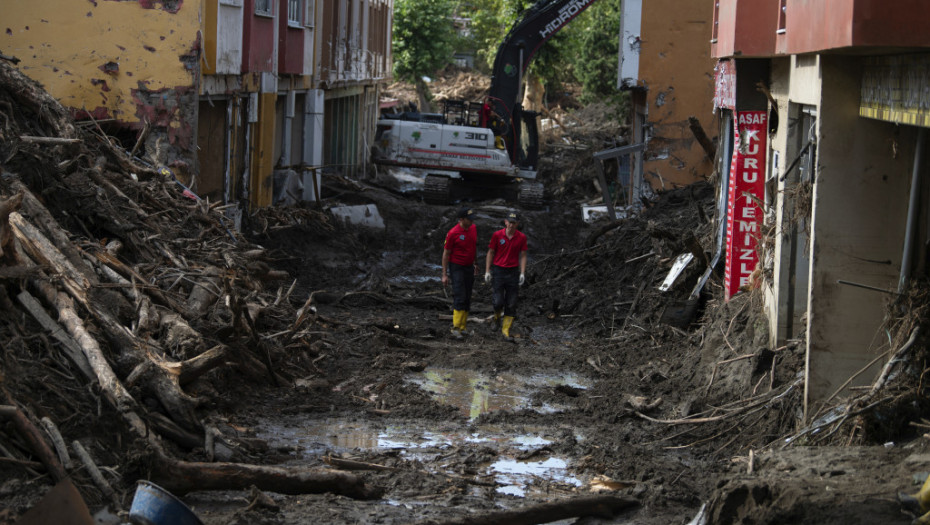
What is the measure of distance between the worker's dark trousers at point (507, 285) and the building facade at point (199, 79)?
436 centimetres

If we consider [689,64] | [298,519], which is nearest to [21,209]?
[298,519]

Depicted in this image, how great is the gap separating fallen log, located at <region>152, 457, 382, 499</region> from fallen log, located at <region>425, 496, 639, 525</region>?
946 millimetres

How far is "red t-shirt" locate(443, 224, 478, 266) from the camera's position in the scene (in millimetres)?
13148

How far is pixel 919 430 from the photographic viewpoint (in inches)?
262

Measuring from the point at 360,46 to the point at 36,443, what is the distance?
26.2m

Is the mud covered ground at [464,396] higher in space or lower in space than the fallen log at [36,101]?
lower

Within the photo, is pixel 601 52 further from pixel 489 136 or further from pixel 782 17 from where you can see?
pixel 782 17

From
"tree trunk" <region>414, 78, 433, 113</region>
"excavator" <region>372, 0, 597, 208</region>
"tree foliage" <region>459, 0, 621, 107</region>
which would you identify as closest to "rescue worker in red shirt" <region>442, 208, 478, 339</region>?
"excavator" <region>372, 0, 597, 208</region>

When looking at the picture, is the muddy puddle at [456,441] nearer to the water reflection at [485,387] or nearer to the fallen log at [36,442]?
the water reflection at [485,387]

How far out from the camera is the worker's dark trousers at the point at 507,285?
13.3 meters

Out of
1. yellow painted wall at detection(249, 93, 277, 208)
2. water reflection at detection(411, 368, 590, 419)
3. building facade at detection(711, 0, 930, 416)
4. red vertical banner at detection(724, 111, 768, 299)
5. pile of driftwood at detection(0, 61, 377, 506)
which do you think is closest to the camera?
building facade at detection(711, 0, 930, 416)

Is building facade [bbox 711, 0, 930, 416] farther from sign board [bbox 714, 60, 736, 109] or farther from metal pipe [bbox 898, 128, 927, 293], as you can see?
sign board [bbox 714, 60, 736, 109]

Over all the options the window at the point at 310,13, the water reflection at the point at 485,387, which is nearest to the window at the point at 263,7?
the window at the point at 310,13

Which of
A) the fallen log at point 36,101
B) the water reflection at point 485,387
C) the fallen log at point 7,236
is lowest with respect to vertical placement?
the water reflection at point 485,387
